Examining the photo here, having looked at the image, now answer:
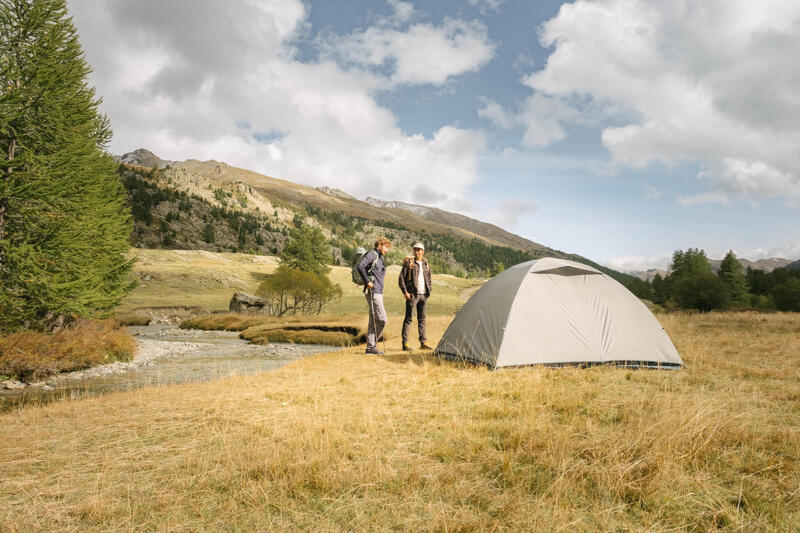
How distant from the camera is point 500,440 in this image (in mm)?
4793

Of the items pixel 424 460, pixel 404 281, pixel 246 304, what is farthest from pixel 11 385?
pixel 246 304

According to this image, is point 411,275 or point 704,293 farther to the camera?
point 704,293

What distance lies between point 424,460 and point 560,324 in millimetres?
5998

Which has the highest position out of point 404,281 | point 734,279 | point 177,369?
point 734,279

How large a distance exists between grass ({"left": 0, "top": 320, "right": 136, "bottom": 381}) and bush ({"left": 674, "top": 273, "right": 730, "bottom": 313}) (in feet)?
202

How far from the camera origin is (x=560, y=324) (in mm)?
9078

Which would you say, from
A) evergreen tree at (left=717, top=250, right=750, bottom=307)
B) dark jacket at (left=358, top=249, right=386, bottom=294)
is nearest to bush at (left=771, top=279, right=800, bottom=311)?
evergreen tree at (left=717, top=250, right=750, bottom=307)

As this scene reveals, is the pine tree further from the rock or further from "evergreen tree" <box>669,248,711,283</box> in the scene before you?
"evergreen tree" <box>669,248,711,283</box>

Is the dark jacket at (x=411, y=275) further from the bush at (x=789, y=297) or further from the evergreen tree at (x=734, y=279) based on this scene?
the evergreen tree at (x=734, y=279)

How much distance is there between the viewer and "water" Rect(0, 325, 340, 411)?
36.5ft

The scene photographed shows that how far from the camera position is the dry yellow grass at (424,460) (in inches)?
128

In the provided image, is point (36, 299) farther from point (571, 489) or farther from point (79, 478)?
point (571, 489)

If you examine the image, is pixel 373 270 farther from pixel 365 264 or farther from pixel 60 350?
pixel 60 350

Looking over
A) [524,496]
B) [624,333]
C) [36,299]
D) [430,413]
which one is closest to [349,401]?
[430,413]
